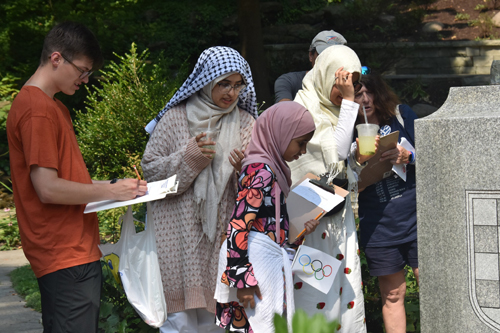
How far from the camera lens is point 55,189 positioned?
6.79ft

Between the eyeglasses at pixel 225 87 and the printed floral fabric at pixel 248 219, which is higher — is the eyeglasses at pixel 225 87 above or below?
above

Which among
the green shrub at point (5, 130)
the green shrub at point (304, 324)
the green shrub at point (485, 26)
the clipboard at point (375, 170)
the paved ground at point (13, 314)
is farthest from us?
the green shrub at point (485, 26)

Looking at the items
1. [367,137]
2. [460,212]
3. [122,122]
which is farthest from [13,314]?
[460,212]

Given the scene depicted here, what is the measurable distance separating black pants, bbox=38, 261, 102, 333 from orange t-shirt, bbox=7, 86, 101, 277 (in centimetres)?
4

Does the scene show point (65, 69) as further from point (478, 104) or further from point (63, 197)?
point (478, 104)

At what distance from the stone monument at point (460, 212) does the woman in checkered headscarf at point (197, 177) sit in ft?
3.20

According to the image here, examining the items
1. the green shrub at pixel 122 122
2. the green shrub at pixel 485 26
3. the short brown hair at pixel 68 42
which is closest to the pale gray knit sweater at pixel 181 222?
the short brown hair at pixel 68 42

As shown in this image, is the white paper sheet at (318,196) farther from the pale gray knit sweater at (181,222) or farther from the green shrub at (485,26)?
the green shrub at (485,26)

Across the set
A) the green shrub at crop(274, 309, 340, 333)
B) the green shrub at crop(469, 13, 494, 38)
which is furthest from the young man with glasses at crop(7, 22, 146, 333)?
the green shrub at crop(469, 13, 494, 38)

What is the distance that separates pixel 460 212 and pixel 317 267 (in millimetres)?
761

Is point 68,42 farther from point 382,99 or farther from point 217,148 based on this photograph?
point 382,99

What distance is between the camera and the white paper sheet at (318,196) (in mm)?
2631

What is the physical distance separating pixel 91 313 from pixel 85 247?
0.28m

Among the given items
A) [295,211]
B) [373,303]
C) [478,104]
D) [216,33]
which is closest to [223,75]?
[295,211]
